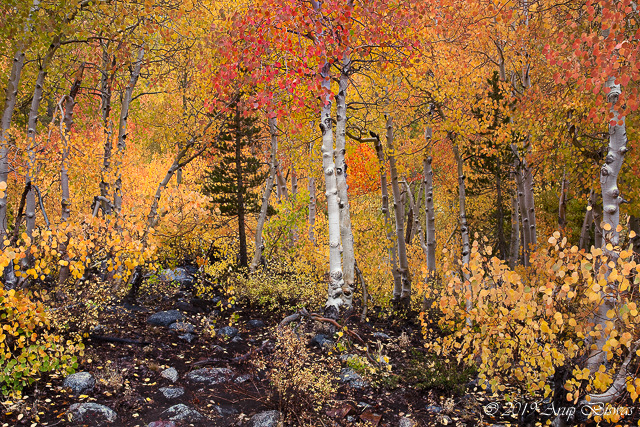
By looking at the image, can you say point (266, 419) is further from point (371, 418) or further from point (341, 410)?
point (371, 418)

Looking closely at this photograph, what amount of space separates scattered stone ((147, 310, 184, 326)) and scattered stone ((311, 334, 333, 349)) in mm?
2795

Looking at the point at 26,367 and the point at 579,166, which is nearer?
the point at 26,367

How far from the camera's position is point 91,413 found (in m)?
4.20

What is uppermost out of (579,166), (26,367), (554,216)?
(579,166)

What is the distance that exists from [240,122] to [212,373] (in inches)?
330

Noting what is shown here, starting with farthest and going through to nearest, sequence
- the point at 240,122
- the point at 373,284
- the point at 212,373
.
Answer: the point at 240,122
the point at 373,284
the point at 212,373

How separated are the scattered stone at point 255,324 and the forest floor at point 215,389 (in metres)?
0.61

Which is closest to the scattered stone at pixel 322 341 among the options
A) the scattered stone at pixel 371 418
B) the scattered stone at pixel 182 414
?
the scattered stone at pixel 371 418

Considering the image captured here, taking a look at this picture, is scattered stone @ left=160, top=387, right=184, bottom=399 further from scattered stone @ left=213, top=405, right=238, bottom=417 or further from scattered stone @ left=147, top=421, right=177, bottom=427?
scattered stone @ left=147, top=421, right=177, bottom=427

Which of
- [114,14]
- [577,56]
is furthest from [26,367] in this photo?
[577,56]

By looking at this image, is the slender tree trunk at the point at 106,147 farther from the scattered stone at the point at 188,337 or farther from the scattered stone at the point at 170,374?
the scattered stone at the point at 170,374

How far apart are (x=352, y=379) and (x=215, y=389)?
181 centimetres

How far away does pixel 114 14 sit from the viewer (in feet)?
19.7

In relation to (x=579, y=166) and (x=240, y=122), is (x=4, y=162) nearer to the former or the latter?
(x=240, y=122)
